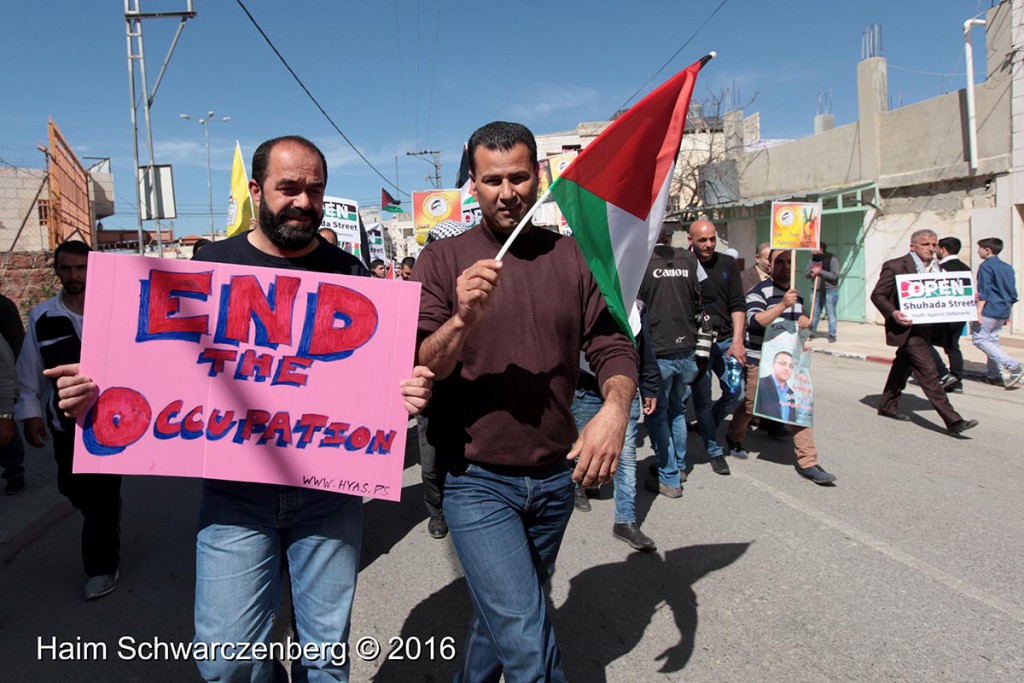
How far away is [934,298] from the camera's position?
7.08 metres

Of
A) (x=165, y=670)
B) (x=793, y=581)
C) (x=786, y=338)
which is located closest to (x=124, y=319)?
(x=165, y=670)

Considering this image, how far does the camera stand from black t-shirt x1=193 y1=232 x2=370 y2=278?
2.34 meters

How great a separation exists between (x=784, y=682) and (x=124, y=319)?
2.87 m

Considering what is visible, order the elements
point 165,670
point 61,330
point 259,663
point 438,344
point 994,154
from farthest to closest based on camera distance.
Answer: point 994,154
point 61,330
point 165,670
point 259,663
point 438,344

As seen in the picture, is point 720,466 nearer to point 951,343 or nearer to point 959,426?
point 959,426

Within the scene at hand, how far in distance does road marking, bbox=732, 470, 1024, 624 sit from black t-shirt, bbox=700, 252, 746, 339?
1.50 meters

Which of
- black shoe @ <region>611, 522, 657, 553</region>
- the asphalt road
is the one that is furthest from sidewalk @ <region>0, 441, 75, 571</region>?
black shoe @ <region>611, 522, 657, 553</region>

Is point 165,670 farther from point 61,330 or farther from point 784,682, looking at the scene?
point 784,682

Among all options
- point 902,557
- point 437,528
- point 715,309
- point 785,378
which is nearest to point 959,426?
point 785,378

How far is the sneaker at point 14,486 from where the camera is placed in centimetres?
576

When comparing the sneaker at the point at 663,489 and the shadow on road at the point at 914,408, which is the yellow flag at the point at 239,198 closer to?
the sneaker at the point at 663,489

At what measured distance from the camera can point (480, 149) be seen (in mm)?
2191

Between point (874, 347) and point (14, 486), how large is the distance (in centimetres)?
1299

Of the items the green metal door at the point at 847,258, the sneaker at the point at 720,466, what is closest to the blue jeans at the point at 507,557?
the sneaker at the point at 720,466
